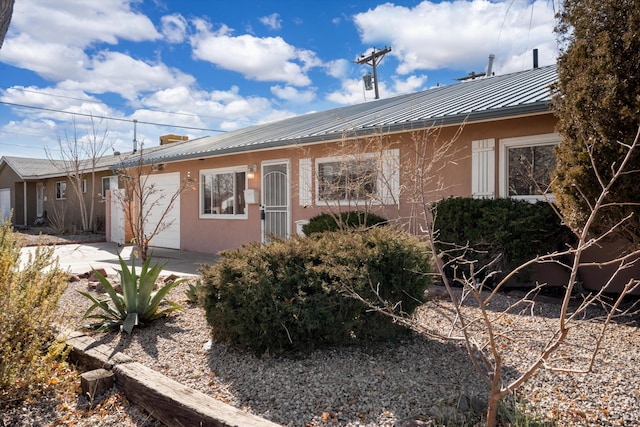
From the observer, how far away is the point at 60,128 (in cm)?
2122

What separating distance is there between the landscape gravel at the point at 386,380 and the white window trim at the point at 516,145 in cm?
297

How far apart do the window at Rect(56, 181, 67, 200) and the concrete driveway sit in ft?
31.4

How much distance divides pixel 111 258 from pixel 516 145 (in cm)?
943

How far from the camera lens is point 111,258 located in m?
11.5

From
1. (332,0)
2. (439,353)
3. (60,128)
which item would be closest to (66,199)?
(60,128)

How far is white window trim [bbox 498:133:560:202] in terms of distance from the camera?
6809mm

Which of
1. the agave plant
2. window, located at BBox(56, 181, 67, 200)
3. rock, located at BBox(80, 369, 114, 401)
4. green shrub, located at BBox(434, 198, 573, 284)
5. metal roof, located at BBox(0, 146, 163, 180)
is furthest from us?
window, located at BBox(56, 181, 67, 200)

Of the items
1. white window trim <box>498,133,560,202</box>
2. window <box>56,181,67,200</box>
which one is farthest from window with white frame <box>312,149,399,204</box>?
window <box>56,181,67,200</box>

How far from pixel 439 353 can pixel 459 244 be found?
315 centimetres

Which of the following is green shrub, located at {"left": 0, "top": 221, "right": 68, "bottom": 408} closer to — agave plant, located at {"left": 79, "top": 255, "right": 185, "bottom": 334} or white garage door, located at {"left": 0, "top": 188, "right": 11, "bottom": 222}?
agave plant, located at {"left": 79, "top": 255, "right": 185, "bottom": 334}

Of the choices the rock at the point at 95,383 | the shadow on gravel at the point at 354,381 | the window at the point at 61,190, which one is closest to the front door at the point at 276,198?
the shadow on gravel at the point at 354,381

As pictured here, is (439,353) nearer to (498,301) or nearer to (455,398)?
(455,398)

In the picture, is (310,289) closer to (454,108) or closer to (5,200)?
(454,108)

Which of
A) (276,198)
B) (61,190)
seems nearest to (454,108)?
(276,198)
